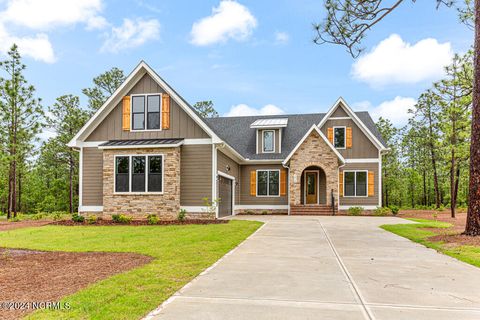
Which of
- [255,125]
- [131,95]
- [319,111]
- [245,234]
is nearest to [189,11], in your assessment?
[131,95]

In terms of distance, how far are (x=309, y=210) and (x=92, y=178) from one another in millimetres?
11555

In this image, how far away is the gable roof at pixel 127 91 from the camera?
54.0 ft

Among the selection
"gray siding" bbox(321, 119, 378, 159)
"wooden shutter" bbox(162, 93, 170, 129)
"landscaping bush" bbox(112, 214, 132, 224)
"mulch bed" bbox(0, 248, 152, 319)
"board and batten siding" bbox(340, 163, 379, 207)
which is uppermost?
"wooden shutter" bbox(162, 93, 170, 129)

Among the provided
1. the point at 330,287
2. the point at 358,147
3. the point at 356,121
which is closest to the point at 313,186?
the point at 358,147

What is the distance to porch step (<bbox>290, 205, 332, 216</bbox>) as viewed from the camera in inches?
818

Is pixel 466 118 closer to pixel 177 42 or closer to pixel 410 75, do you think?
pixel 410 75

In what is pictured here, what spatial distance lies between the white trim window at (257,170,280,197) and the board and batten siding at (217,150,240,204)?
1306 mm

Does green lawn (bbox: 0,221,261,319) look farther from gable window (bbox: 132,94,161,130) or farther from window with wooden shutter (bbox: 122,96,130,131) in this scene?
gable window (bbox: 132,94,161,130)

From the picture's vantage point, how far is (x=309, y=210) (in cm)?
2088

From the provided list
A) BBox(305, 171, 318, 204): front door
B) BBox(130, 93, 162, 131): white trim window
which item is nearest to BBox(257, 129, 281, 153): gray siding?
BBox(305, 171, 318, 204): front door

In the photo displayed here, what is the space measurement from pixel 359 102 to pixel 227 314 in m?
28.7

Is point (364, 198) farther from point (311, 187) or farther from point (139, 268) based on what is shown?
point (139, 268)

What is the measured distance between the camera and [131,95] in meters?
17.2

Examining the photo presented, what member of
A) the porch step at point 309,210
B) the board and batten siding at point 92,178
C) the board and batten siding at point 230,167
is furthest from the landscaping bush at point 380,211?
the board and batten siding at point 92,178
